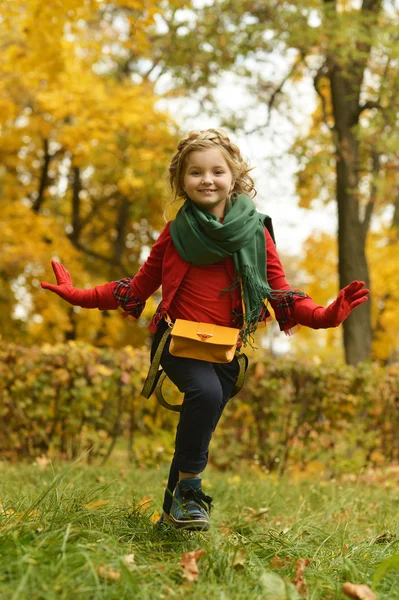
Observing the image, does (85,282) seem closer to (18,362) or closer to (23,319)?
(23,319)

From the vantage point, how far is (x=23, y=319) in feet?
47.3

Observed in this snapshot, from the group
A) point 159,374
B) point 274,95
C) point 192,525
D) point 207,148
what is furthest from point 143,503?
point 274,95

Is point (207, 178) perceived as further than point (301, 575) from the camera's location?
Yes

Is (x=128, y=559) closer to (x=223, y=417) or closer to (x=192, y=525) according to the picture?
(x=192, y=525)

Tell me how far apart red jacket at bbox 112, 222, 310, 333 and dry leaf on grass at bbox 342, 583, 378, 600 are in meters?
1.18

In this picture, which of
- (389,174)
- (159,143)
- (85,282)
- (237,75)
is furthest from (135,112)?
(389,174)

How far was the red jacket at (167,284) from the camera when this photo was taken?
291 cm

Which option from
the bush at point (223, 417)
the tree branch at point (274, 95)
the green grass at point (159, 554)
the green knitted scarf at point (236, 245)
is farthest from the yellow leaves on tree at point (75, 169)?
the green grass at point (159, 554)

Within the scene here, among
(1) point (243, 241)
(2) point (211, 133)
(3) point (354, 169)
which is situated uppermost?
(3) point (354, 169)

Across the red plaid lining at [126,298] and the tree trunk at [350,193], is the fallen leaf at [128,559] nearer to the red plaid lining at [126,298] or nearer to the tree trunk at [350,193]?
the red plaid lining at [126,298]

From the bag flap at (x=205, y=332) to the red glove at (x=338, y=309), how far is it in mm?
333

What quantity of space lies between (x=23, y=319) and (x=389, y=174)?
8358mm

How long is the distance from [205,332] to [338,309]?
0.56 metres

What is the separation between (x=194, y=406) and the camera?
2.73 metres
